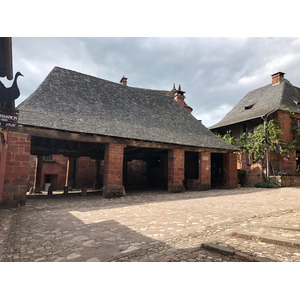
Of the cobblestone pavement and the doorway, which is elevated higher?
the doorway

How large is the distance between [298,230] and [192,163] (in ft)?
43.2

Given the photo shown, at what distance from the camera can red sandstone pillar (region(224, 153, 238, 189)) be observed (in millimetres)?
14453

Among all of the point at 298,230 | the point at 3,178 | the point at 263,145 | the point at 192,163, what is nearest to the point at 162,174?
the point at 192,163

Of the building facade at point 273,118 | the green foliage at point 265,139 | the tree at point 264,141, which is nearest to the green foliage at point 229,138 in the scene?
the building facade at point 273,118

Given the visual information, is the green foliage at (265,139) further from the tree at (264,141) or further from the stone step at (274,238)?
the stone step at (274,238)

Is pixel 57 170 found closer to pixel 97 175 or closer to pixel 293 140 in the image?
pixel 97 175

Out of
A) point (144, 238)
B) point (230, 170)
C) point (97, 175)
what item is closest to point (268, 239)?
point (144, 238)

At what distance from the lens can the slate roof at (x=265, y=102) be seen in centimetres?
1777

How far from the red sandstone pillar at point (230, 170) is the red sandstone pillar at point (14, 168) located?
465 inches

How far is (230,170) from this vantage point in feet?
47.5

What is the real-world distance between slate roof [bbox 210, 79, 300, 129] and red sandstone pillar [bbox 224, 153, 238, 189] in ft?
17.0

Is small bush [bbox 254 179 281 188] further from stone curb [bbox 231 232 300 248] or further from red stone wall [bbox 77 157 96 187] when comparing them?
red stone wall [bbox 77 157 96 187]

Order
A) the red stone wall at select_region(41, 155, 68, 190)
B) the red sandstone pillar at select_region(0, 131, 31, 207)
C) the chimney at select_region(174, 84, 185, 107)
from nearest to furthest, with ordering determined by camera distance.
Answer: the red sandstone pillar at select_region(0, 131, 31, 207), the red stone wall at select_region(41, 155, 68, 190), the chimney at select_region(174, 84, 185, 107)

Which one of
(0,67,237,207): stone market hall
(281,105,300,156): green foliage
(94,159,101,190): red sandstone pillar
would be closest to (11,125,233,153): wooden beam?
(0,67,237,207): stone market hall
